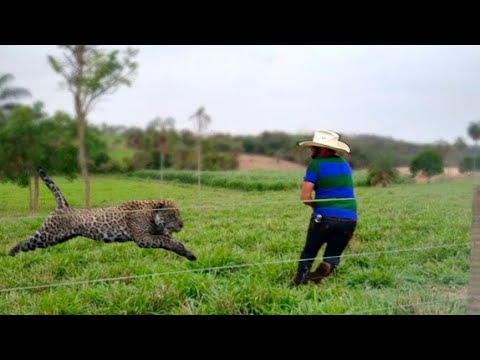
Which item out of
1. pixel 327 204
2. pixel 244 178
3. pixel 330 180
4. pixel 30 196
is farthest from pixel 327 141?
pixel 30 196

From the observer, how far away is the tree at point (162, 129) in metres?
3.68

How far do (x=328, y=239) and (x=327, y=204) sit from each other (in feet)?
0.67

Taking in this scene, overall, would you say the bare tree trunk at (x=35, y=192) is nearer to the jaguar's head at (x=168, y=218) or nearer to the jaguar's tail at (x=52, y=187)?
the jaguar's tail at (x=52, y=187)

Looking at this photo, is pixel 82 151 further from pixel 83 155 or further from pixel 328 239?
pixel 328 239

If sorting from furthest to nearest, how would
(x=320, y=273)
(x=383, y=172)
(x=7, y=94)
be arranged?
(x=383, y=172) < (x=320, y=273) < (x=7, y=94)

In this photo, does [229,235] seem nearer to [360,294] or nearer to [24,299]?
[360,294]

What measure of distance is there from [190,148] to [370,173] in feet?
3.21

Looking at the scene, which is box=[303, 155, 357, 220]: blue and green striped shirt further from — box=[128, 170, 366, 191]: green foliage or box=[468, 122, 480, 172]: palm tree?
box=[468, 122, 480, 172]: palm tree

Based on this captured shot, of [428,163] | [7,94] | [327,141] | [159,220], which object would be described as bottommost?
[159,220]

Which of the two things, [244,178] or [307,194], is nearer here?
[307,194]

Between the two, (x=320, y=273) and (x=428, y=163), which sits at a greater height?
(x=428, y=163)

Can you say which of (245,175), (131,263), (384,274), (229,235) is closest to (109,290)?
(131,263)

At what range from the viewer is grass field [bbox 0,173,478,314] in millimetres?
3619

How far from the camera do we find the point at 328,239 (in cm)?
370
